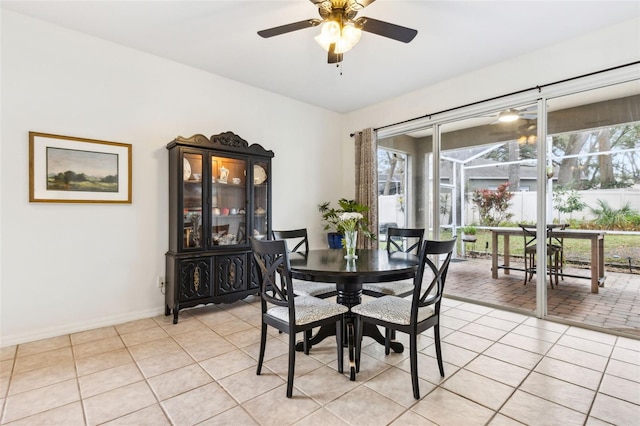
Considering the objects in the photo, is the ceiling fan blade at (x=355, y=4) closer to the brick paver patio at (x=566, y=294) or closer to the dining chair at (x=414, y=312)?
the dining chair at (x=414, y=312)

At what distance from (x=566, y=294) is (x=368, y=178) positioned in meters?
2.80

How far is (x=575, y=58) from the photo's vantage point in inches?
118

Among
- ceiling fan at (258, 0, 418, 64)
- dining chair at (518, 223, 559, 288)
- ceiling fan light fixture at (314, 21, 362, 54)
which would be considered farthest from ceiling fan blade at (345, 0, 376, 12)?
dining chair at (518, 223, 559, 288)

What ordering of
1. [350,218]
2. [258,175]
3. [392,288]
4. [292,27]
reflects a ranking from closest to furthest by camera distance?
[292,27]
[350,218]
[392,288]
[258,175]

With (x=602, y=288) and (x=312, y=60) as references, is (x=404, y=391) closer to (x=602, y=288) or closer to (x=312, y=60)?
(x=602, y=288)

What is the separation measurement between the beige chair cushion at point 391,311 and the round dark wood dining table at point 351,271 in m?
0.18

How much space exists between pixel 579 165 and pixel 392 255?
7.35ft

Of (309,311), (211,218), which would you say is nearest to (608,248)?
(309,311)

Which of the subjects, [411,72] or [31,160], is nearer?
[31,160]

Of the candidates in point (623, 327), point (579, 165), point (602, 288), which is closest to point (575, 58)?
point (579, 165)

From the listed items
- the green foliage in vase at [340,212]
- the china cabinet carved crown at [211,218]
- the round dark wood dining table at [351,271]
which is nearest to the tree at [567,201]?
the round dark wood dining table at [351,271]

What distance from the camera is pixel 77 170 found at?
2904 mm

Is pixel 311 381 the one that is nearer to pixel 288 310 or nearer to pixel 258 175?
pixel 288 310

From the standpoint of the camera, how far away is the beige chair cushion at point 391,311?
198 centimetres
